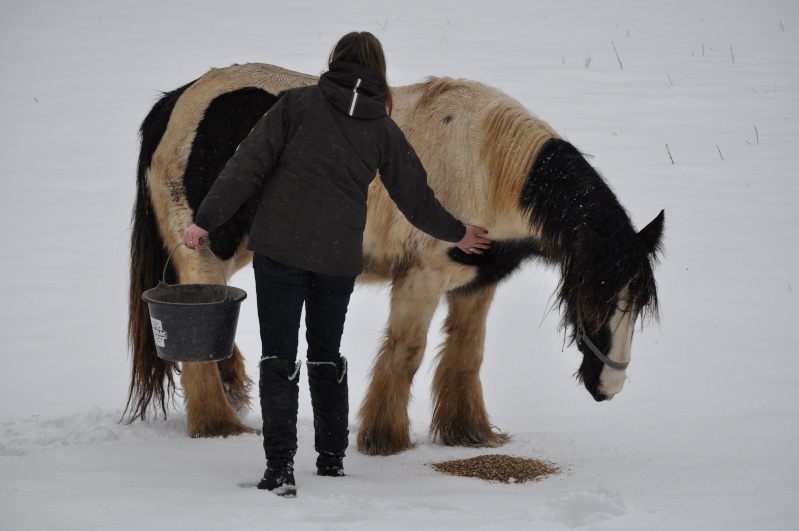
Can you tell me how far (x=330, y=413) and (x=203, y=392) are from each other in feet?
3.52

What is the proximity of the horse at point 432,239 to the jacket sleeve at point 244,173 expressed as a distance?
42.5 inches

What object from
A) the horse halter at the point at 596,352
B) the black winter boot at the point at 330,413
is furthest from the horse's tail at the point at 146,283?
the horse halter at the point at 596,352

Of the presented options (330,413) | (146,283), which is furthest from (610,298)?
(146,283)

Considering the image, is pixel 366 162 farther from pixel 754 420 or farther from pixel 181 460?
pixel 754 420

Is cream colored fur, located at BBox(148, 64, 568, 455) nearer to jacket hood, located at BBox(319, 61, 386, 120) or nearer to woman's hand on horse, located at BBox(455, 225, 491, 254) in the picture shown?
woman's hand on horse, located at BBox(455, 225, 491, 254)

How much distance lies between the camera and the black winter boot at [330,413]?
10.7 ft

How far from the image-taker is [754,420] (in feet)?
13.7

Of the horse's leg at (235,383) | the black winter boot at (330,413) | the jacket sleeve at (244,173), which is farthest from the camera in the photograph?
the horse's leg at (235,383)

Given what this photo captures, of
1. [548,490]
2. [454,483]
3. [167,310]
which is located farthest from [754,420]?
[167,310]

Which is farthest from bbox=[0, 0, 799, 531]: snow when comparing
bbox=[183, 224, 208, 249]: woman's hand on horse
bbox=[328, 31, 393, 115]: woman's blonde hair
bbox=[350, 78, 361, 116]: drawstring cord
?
bbox=[328, 31, 393, 115]: woman's blonde hair

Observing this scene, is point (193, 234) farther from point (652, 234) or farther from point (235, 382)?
point (652, 234)

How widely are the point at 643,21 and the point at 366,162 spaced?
1233 centimetres

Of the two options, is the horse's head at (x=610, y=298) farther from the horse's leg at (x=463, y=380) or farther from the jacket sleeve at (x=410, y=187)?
the horse's leg at (x=463, y=380)

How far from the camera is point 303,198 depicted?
2.97 metres
